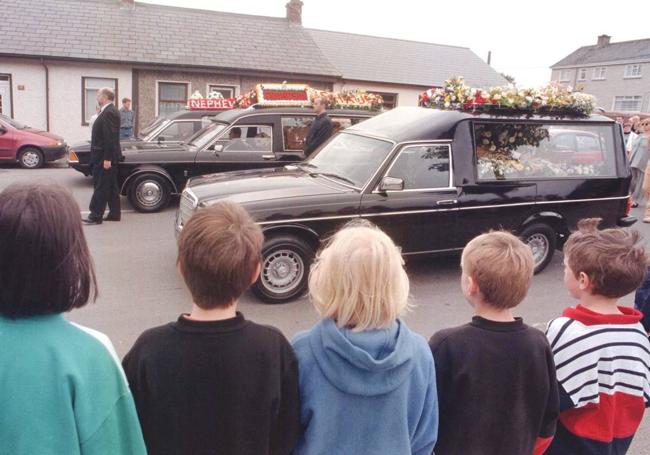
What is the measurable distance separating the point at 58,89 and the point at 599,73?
50540 millimetres

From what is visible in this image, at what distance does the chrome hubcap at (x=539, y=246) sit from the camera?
706 centimetres

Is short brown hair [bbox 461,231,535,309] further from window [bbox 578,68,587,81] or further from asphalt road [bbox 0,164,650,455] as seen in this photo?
window [bbox 578,68,587,81]

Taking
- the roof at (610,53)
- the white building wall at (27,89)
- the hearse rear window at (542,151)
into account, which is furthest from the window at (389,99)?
the roof at (610,53)

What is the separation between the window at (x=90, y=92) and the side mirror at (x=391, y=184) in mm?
17277

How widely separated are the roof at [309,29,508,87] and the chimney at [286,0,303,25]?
6.33 ft

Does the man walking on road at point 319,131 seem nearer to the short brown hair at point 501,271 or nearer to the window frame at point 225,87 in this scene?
the short brown hair at point 501,271

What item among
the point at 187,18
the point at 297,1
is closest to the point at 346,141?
the point at 187,18

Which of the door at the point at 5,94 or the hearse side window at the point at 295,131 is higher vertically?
the door at the point at 5,94

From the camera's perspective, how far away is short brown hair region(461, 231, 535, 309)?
2.17m

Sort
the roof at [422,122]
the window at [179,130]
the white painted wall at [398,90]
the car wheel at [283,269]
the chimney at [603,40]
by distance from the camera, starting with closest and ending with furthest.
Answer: the car wheel at [283,269] < the roof at [422,122] < the window at [179,130] < the white painted wall at [398,90] < the chimney at [603,40]

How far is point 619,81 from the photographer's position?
51.4m

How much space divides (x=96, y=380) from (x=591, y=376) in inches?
73.2

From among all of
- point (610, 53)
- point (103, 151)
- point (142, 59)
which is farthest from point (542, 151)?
point (610, 53)

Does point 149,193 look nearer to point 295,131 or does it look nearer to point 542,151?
point 295,131
